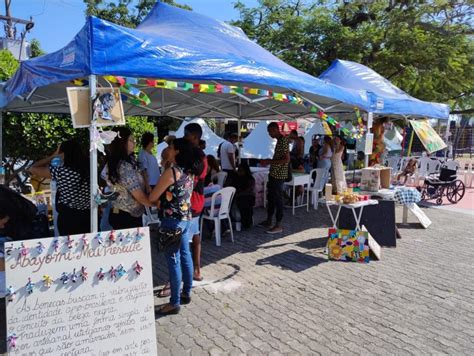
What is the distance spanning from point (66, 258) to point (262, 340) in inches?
67.0

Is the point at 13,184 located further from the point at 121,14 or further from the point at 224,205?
the point at 121,14

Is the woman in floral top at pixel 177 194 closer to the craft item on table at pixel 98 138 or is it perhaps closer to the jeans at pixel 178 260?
the jeans at pixel 178 260

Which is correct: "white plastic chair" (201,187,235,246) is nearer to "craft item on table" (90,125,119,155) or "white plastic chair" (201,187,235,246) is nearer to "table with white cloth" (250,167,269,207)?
"craft item on table" (90,125,119,155)

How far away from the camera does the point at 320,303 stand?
384 cm

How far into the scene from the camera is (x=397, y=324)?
3.42 metres

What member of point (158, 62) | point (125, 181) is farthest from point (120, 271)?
point (158, 62)

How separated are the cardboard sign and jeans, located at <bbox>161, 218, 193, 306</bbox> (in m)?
0.95

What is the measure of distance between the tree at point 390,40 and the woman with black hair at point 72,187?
10.3 m

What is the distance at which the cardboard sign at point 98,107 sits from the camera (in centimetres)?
287

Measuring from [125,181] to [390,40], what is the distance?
11564mm

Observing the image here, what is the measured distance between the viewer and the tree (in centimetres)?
1191

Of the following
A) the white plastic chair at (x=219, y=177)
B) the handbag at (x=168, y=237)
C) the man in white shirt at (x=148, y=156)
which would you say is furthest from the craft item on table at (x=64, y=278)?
the white plastic chair at (x=219, y=177)

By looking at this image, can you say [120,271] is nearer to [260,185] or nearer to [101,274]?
[101,274]

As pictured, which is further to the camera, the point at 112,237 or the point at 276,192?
the point at 276,192
